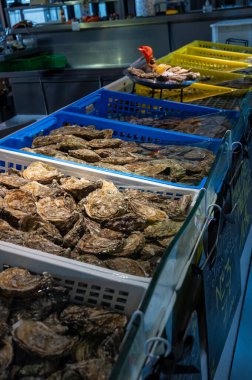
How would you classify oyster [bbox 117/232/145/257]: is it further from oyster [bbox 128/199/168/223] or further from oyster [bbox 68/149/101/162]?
oyster [bbox 68/149/101/162]

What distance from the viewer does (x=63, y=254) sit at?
128cm

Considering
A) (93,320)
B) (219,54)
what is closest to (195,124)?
(219,54)

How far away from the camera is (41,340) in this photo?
0.97 m

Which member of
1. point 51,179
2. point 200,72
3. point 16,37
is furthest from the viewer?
point 16,37

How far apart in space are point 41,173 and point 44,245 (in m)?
0.51

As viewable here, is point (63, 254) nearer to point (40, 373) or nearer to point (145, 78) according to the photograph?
point (40, 373)

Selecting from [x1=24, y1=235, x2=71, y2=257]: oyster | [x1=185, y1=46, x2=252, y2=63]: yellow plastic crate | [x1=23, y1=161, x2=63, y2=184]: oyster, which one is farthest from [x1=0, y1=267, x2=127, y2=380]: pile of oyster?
[x1=185, y1=46, x2=252, y2=63]: yellow plastic crate

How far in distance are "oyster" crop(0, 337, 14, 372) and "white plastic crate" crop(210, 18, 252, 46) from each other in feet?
12.9

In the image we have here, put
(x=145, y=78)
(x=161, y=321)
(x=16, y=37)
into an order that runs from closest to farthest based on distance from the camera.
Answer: (x=161, y=321), (x=145, y=78), (x=16, y=37)

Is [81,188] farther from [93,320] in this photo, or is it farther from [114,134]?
[114,134]

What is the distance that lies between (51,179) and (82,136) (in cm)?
53

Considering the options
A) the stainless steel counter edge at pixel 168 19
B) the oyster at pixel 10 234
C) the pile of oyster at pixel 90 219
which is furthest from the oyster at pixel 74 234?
the stainless steel counter edge at pixel 168 19

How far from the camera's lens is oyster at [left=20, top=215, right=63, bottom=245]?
4.62 feet

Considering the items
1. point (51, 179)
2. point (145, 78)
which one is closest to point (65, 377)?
point (51, 179)
